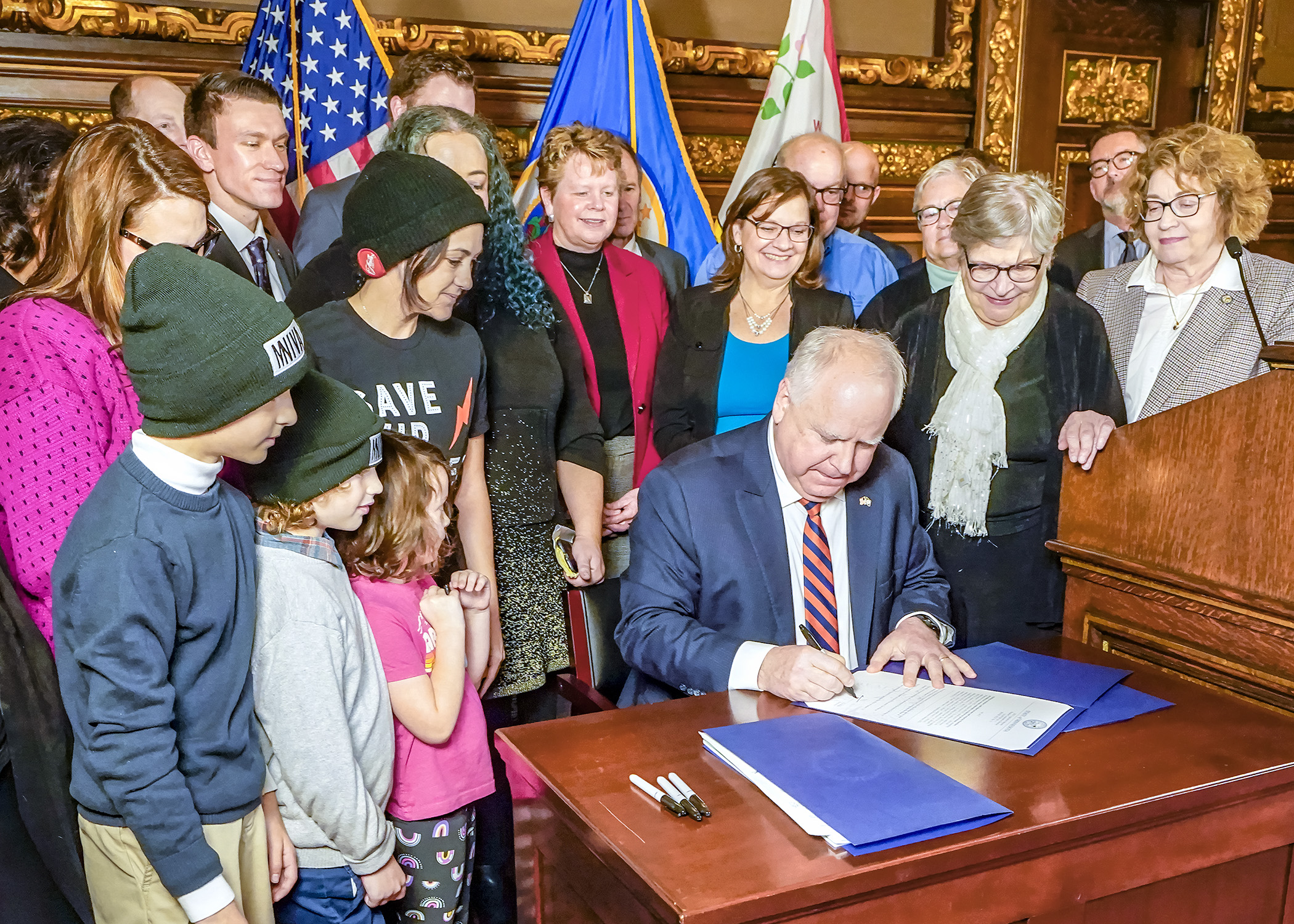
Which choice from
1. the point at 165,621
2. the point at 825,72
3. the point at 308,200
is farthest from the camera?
the point at 825,72

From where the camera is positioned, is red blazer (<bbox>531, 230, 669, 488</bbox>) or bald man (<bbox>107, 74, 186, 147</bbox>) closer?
red blazer (<bbox>531, 230, 669, 488</bbox>)

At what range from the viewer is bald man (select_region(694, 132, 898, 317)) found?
3461mm

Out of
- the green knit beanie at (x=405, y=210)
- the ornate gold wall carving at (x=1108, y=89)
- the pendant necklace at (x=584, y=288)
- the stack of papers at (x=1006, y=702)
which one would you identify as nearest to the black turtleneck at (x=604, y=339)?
the pendant necklace at (x=584, y=288)

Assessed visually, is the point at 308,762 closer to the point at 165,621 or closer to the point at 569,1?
the point at 165,621

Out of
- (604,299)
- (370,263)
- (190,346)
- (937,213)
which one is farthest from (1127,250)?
(190,346)

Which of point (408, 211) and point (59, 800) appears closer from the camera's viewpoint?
point (59, 800)

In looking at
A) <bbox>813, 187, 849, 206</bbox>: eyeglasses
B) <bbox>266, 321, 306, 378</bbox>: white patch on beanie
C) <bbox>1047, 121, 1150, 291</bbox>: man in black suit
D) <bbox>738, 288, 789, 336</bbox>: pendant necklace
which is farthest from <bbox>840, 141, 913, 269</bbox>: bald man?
<bbox>266, 321, 306, 378</bbox>: white patch on beanie

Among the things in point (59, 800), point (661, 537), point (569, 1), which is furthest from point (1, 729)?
point (569, 1)

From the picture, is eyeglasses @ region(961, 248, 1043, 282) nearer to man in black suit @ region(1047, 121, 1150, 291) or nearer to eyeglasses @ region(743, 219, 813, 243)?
eyeglasses @ region(743, 219, 813, 243)

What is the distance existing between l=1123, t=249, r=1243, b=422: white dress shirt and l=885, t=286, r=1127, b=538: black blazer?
130mm

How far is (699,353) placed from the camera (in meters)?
2.96

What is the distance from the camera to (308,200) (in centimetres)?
329

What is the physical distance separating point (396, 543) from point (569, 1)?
338cm

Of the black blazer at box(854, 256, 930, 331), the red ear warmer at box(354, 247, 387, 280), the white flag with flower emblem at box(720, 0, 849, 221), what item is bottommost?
the black blazer at box(854, 256, 930, 331)
